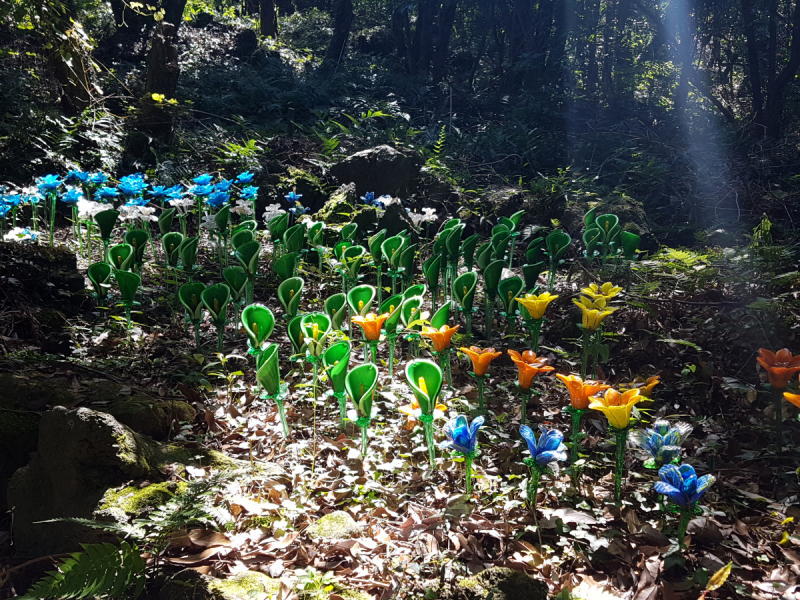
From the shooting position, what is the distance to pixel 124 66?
9.81 m

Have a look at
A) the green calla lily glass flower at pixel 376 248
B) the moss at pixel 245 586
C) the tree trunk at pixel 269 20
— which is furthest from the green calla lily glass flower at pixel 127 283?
the tree trunk at pixel 269 20

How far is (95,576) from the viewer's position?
1362mm

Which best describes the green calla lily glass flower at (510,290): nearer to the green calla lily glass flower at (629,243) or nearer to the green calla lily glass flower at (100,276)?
the green calla lily glass flower at (629,243)

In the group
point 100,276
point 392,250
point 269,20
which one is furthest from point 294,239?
point 269,20

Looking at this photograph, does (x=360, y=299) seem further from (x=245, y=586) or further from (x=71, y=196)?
(x=71, y=196)

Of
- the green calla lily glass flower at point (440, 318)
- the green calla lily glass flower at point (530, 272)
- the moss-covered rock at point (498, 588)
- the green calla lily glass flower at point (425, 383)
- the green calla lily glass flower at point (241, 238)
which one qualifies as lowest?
the moss-covered rock at point (498, 588)

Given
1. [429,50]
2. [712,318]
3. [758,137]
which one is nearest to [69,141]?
[712,318]

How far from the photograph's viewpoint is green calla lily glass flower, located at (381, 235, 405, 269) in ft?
12.3

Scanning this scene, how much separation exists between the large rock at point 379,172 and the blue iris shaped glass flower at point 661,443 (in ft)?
16.0

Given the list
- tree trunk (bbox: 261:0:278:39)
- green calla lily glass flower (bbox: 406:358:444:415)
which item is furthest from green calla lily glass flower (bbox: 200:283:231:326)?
tree trunk (bbox: 261:0:278:39)

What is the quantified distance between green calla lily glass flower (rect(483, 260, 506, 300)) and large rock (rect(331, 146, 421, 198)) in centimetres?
340

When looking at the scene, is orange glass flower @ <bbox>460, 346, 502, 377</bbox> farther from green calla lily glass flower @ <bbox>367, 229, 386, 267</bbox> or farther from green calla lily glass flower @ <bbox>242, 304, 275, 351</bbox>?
green calla lily glass flower @ <bbox>367, 229, 386, 267</bbox>

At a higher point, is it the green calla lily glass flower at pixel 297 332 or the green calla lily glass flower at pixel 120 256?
the green calla lily glass flower at pixel 120 256

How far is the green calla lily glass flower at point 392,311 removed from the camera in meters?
2.80
